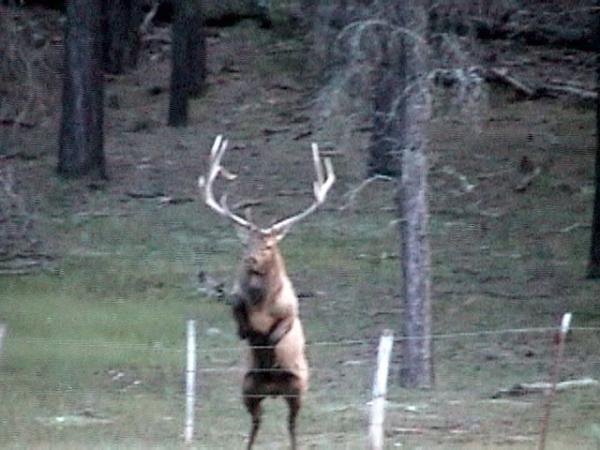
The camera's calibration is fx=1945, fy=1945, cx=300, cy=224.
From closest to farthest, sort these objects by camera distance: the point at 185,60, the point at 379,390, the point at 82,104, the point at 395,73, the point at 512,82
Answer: the point at 379,390 < the point at 395,73 < the point at 82,104 < the point at 185,60 < the point at 512,82

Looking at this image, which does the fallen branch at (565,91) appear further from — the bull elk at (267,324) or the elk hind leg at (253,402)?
the bull elk at (267,324)

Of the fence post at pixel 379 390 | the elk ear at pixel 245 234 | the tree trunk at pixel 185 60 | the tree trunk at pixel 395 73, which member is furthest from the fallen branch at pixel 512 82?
the fence post at pixel 379 390

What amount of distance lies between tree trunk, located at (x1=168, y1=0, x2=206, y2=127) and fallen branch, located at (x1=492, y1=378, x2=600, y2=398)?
20388 mm

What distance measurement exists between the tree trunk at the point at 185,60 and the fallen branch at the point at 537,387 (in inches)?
803

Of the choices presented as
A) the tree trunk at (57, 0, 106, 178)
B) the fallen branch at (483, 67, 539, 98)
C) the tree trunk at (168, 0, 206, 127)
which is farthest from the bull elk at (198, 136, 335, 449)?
the fallen branch at (483, 67, 539, 98)

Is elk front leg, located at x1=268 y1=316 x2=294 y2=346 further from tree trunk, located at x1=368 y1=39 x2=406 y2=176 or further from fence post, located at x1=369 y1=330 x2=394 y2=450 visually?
tree trunk, located at x1=368 y1=39 x2=406 y2=176

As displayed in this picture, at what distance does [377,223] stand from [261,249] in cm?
1811

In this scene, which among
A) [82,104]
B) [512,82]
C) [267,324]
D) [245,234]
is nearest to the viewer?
[267,324]

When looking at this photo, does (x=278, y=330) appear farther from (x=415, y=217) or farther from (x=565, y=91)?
(x=565, y=91)

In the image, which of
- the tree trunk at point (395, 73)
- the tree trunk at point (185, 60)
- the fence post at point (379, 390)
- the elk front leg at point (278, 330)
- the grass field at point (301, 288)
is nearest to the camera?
the fence post at point (379, 390)

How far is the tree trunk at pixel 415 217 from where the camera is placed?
19.3m

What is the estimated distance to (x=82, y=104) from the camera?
35.2m

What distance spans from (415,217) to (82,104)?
16584mm

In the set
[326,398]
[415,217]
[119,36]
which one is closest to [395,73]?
[415,217]
